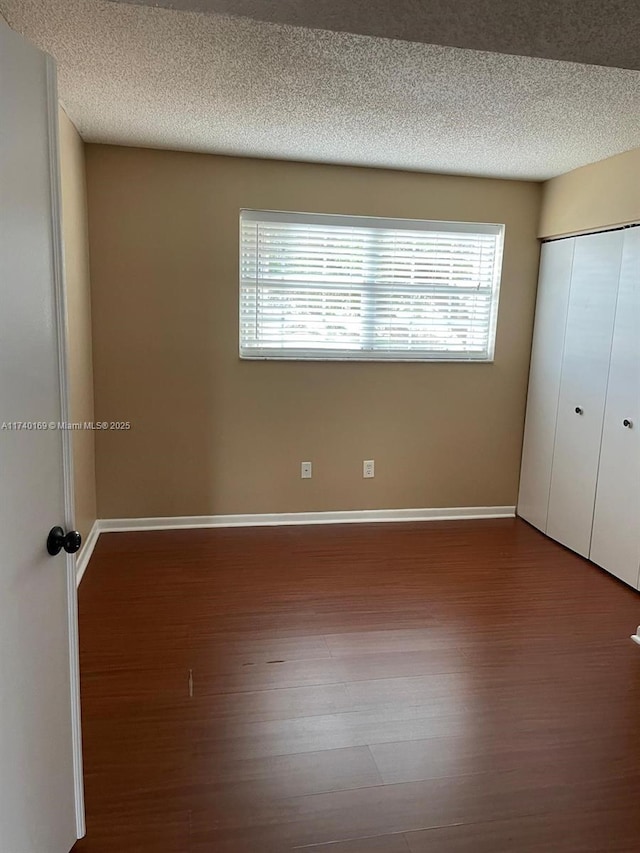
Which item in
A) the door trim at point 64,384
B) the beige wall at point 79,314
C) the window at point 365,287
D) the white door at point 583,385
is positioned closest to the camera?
the door trim at point 64,384

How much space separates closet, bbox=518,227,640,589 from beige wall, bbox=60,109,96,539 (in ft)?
9.81

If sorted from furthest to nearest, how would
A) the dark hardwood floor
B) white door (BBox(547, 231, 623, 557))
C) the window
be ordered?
the window, white door (BBox(547, 231, 623, 557)), the dark hardwood floor

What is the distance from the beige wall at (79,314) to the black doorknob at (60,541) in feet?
5.54

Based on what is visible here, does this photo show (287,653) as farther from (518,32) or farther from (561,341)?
(561,341)

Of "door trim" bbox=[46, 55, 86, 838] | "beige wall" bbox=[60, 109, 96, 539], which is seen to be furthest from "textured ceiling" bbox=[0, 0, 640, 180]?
"door trim" bbox=[46, 55, 86, 838]

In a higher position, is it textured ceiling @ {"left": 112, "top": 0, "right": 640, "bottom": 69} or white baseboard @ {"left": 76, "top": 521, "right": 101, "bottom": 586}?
textured ceiling @ {"left": 112, "top": 0, "right": 640, "bottom": 69}

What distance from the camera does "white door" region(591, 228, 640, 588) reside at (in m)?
3.20

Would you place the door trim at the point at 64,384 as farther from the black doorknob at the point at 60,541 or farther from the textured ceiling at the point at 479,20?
the textured ceiling at the point at 479,20

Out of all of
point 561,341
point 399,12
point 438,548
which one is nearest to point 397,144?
point 561,341

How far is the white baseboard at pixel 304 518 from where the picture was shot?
3.85m

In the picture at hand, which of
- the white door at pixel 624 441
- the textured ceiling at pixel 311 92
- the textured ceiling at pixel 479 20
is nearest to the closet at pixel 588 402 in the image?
the white door at pixel 624 441

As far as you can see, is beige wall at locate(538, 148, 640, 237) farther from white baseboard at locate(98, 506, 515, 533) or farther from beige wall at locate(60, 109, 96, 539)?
beige wall at locate(60, 109, 96, 539)

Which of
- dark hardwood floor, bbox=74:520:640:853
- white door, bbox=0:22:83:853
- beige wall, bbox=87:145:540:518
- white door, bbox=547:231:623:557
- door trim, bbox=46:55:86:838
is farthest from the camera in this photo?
beige wall, bbox=87:145:540:518

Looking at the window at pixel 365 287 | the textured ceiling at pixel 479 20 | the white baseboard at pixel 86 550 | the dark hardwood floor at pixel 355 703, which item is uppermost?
the textured ceiling at pixel 479 20
